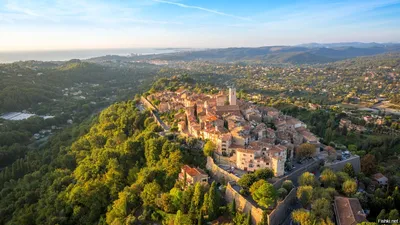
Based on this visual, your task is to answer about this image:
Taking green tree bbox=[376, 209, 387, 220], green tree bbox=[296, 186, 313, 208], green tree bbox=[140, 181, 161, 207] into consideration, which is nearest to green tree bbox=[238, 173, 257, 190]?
green tree bbox=[296, 186, 313, 208]

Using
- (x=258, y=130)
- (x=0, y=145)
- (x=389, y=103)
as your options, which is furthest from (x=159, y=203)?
(x=389, y=103)

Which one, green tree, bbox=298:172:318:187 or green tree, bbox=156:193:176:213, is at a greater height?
green tree, bbox=298:172:318:187

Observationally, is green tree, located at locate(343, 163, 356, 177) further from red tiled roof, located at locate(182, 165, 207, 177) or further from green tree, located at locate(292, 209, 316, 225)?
red tiled roof, located at locate(182, 165, 207, 177)

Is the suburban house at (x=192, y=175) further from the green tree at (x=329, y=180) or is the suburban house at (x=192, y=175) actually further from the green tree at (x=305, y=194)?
the green tree at (x=329, y=180)

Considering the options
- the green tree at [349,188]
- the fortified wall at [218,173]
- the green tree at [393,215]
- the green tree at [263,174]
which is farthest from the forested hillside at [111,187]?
the green tree at [393,215]

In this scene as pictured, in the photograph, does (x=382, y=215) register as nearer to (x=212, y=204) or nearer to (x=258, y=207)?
(x=258, y=207)

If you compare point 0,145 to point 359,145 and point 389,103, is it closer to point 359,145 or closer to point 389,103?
point 359,145
